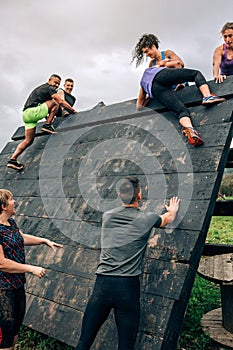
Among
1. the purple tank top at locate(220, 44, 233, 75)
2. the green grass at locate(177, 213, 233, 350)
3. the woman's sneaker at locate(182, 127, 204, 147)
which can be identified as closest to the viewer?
the woman's sneaker at locate(182, 127, 204, 147)

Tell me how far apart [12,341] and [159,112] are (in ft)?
9.91

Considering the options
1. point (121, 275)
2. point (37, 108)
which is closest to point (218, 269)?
point (121, 275)

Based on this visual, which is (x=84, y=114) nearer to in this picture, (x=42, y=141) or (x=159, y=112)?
(x=42, y=141)

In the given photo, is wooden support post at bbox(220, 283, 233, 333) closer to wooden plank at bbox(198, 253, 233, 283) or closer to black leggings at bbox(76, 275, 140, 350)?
wooden plank at bbox(198, 253, 233, 283)

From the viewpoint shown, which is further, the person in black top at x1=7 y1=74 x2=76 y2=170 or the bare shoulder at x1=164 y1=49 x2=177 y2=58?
the person in black top at x1=7 y1=74 x2=76 y2=170

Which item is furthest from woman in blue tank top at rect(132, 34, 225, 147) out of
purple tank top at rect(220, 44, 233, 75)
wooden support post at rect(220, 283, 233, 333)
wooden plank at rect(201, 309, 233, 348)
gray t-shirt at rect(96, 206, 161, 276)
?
wooden plank at rect(201, 309, 233, 348)

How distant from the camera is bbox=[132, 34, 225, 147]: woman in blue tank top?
11.9 ft

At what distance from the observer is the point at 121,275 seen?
249 centimetres

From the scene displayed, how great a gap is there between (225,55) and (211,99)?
112 cm

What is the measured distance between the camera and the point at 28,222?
4.33 meters

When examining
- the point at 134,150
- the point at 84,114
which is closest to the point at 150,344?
the point at 134,150

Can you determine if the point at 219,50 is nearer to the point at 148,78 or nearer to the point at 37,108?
the point at 148,78

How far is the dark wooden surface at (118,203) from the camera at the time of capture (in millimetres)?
2639

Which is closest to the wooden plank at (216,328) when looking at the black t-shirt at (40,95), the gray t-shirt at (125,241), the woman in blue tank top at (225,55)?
the gray t-shirt at (125,241)
